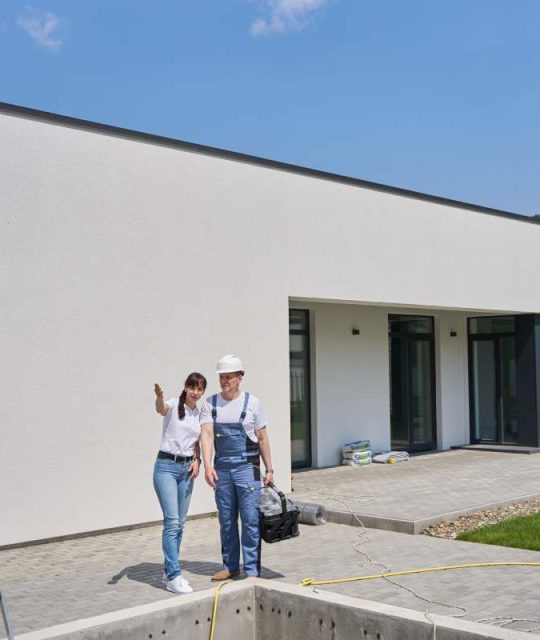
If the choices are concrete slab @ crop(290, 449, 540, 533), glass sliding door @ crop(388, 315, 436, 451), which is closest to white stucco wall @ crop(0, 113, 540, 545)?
concrete slab @ crop(290, 449, 540, 533)

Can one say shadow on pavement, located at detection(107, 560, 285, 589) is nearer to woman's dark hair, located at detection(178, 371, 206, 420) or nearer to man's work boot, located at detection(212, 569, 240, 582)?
man's work boot, located at detection(212, 569, 240, 582)

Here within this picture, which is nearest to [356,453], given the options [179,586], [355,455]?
[355,455]

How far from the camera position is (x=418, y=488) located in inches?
450

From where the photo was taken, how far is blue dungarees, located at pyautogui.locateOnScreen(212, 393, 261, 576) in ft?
21.1

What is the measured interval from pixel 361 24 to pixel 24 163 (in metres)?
4.93

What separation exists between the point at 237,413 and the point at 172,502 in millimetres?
864

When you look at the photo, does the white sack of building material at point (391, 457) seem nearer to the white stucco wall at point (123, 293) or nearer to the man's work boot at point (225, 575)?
the white stucco wall at point (123, 293)

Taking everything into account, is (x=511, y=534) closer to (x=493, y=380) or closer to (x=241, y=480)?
(x=241, y=480)

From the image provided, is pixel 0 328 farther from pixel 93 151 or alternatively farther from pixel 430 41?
pixel 430 41

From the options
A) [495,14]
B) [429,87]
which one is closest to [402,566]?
[495,14]

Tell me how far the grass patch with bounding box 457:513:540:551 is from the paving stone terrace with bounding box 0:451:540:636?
21cm

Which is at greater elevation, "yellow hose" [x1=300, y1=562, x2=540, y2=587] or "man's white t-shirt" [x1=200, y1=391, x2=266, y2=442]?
"man's white t-shirt" [x1=200, y1=391, x2=266, y2=442]

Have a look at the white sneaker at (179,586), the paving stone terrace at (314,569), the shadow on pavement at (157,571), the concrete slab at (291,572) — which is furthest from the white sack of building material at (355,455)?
the white sneaker at (179,586)

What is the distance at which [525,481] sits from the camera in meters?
12.1
